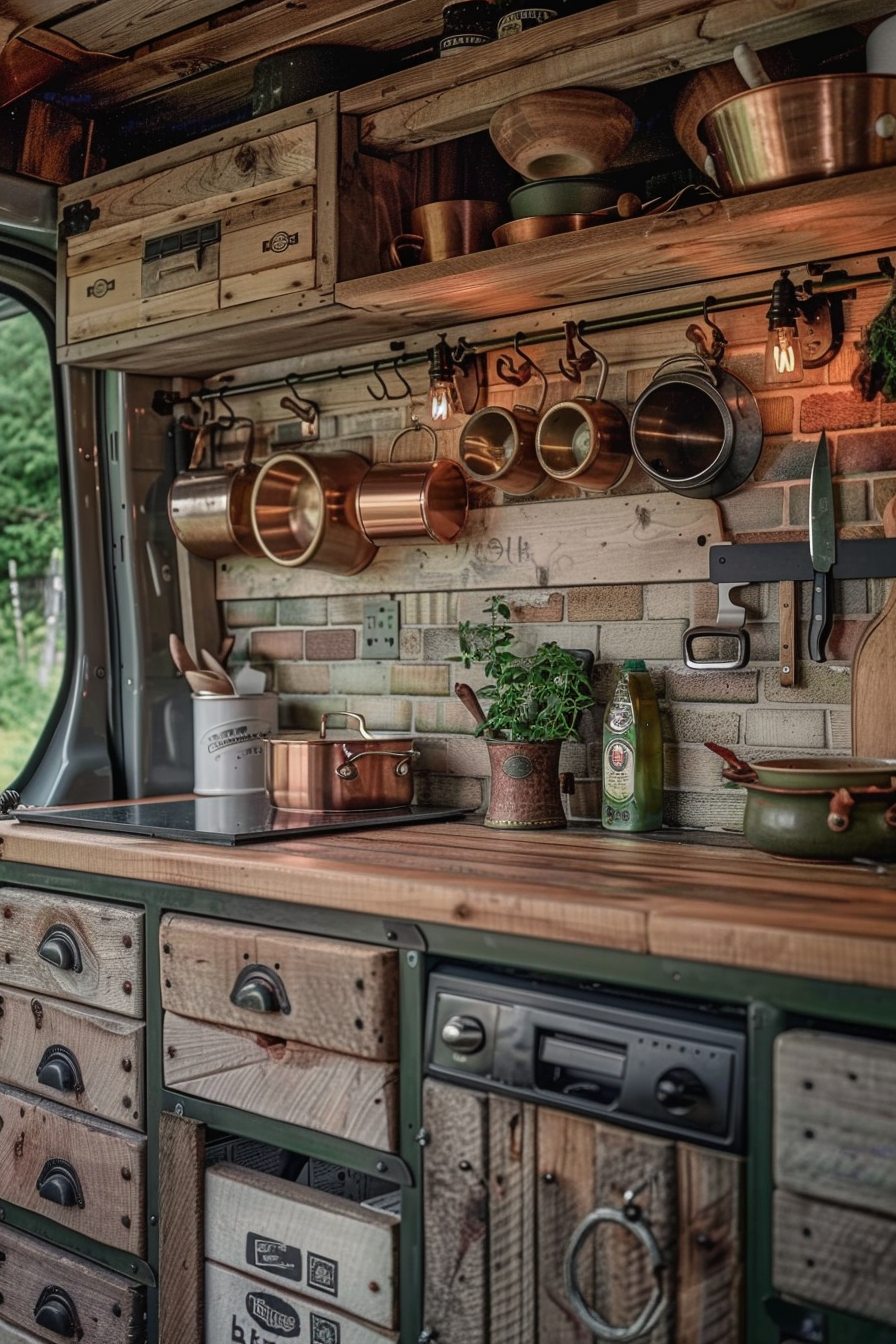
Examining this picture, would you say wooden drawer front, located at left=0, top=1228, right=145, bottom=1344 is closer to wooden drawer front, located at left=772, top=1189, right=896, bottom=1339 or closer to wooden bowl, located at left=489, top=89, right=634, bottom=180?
wooden drawer front, located at left=772, top=1189, right=896, bottom=1339

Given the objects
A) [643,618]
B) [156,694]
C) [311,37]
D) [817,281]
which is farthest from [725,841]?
[311,37]

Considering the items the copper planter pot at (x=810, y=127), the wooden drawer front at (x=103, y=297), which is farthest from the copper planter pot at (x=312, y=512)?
the copper planter pot at (x=810, y=127)

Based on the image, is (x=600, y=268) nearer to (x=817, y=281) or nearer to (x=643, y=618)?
(x=817, y=281)

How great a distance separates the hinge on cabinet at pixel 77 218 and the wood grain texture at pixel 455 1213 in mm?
2019

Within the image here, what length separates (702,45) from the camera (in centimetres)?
192

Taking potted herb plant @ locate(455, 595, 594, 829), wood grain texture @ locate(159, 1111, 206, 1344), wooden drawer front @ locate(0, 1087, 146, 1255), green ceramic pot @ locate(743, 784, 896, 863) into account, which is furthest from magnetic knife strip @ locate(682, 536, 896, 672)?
wooden drawer front @ locate(0, 1087, 146, 1255)

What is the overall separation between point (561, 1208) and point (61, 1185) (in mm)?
1047

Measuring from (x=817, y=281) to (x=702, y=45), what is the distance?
1.36 ft

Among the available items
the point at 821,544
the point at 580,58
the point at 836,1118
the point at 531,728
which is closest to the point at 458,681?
the point at 531,728

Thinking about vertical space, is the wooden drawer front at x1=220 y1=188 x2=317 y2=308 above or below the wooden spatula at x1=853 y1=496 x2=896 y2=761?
above

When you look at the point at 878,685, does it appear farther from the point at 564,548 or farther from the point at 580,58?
the point at 580,58

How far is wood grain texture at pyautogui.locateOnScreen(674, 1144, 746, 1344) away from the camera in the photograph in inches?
55.3

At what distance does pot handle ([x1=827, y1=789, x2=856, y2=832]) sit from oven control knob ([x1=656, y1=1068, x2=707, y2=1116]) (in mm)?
467

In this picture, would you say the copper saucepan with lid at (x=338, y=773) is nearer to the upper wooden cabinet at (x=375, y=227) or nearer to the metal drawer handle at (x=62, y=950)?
the metal drawer handle at (x=62, y=950)
